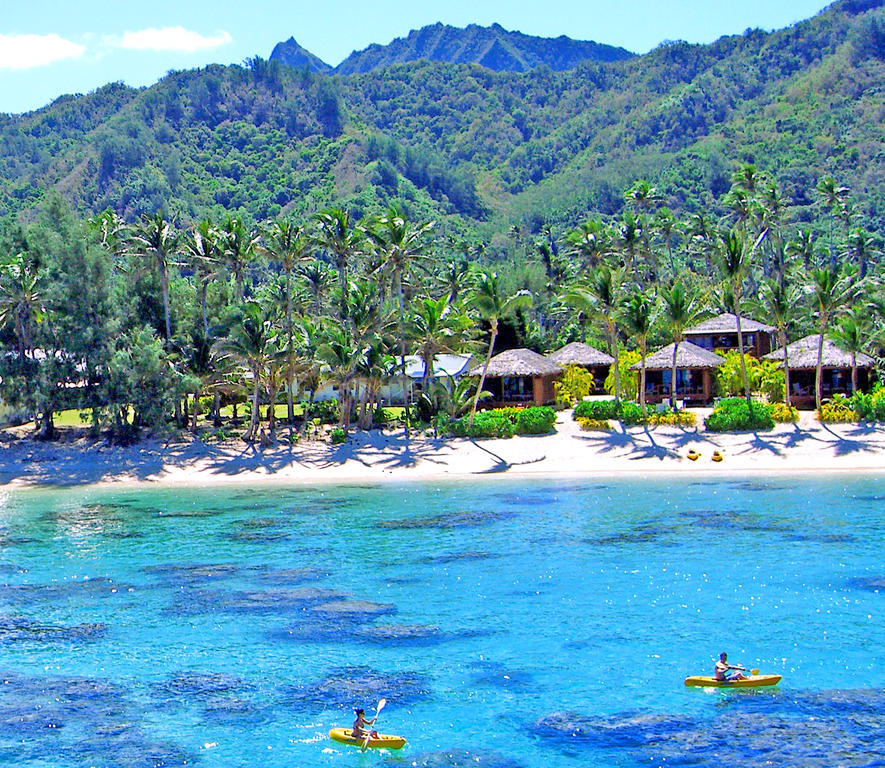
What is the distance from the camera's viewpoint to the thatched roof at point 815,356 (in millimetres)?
53469

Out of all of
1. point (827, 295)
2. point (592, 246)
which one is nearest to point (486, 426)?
point (827, 295)

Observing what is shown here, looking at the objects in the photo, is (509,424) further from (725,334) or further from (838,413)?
(725,334)

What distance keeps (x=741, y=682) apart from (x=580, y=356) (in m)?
42.4

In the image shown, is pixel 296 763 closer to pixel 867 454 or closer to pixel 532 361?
pixel 867 454

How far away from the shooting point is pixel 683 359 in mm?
56625

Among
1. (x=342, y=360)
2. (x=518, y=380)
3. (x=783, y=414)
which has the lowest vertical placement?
(x=783, y=414)

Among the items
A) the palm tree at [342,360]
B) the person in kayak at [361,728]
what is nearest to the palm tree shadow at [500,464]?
the palm tree at [342,360]

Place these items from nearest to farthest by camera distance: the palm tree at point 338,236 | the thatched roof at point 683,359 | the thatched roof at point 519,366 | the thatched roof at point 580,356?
1. the palm tree at point 338,236
2. the thatched roof at point 683,359
3. the thatched roof at point 519,366
4. the thatched roof at point 580,356

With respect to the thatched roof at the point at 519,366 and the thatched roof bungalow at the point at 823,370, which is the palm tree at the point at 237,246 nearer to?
the thatched roof at the point at 519,366

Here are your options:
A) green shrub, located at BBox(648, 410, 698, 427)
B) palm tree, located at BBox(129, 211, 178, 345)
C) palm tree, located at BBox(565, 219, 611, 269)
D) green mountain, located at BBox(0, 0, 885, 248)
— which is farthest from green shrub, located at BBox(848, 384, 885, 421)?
green mountain, located at BBox(0, 0, 885, 248)

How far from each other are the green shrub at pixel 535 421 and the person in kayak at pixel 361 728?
111 ft

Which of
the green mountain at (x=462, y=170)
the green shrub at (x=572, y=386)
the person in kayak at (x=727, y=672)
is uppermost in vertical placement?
the green mountain at (x=462, y=170)

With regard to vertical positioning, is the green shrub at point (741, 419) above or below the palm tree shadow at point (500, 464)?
above

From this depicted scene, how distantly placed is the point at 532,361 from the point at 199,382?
18225mm
